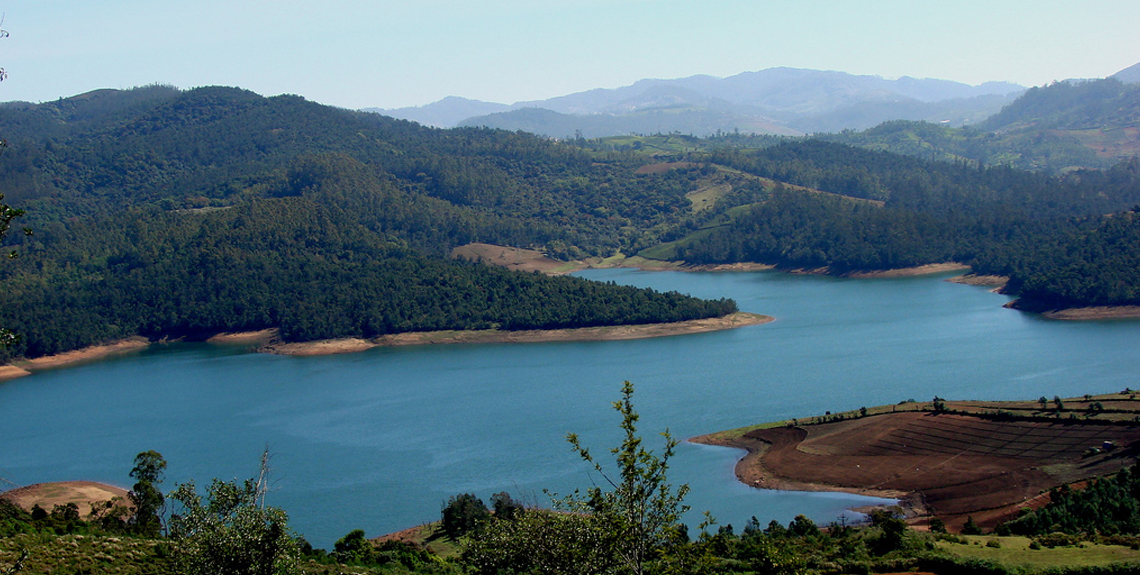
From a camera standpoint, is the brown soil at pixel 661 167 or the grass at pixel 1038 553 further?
the brown soil at pixel 661 167

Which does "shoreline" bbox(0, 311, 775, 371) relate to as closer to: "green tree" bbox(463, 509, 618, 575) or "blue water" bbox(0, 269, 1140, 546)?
"blue water" bbox(0, 269, 1140, 546)

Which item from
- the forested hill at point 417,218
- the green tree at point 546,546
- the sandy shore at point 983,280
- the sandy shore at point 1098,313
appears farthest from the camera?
the sandy shore at point 983,280

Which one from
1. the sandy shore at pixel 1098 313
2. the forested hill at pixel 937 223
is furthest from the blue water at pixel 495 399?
the forested hill at pixel 937 223

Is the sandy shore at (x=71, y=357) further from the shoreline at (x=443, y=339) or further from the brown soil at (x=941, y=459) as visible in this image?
the brown soil at (x=941, y=459)

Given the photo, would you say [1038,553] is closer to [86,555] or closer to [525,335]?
[86,555]

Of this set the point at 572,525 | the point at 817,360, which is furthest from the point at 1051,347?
the point at 572,525

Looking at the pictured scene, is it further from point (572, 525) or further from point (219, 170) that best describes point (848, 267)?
point (572, 525)

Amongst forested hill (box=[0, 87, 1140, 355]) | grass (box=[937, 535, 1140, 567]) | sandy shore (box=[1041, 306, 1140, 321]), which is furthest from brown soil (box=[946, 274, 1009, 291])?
grass (box=[937, 535, 1140, 567])
